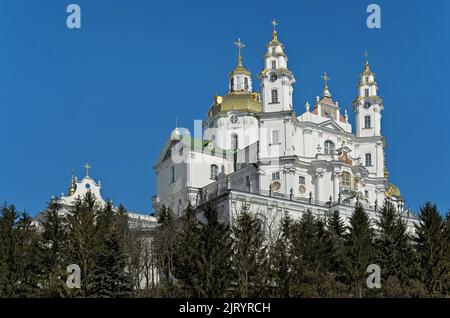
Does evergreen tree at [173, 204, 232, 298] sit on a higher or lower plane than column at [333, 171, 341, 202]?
lower

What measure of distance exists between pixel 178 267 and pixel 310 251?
8.41 meters

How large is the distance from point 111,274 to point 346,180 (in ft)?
146

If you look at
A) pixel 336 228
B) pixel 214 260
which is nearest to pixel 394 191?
pixel 336 228

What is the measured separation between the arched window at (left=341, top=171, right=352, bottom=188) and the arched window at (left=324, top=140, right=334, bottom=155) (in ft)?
10.5

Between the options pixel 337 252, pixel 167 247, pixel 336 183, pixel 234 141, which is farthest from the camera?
pixel 234 141

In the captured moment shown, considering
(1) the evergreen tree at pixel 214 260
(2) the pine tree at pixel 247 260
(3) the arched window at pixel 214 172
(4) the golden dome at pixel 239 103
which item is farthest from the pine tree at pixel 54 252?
(4) the golden dome at pixel 239 103

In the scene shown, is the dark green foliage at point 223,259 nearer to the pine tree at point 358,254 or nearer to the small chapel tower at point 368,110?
the pine tree at point 358,254

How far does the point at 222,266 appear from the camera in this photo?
4834 centimetres

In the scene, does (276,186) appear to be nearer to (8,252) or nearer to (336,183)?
(336,183)

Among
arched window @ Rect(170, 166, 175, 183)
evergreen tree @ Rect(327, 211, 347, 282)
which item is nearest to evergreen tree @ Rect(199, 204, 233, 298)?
evergreen tree @ Rect(327, 211, 347, 282)

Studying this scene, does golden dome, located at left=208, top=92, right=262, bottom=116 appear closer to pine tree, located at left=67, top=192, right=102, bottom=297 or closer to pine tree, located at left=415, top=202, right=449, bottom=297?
pine tree, located at left=415, top=202, right=449, bottom=297

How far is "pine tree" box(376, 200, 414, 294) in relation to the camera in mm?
52688

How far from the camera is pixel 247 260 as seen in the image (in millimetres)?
48250

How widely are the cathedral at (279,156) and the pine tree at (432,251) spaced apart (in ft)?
74.8
